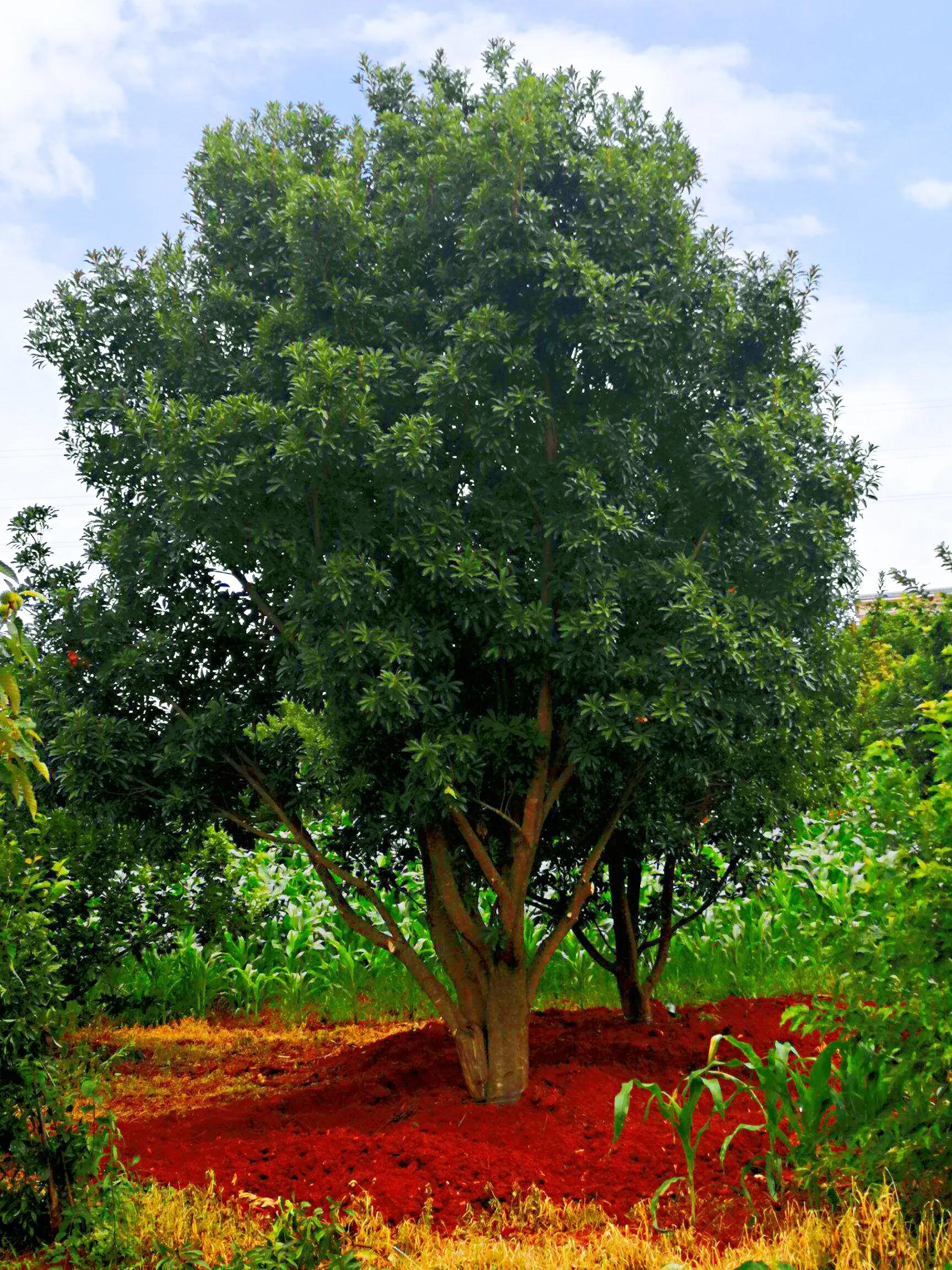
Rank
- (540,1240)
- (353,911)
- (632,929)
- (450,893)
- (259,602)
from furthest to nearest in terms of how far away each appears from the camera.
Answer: (632,929), (353,911), (259,602), (450,893), (540,1240)

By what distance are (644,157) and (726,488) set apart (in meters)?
1.82

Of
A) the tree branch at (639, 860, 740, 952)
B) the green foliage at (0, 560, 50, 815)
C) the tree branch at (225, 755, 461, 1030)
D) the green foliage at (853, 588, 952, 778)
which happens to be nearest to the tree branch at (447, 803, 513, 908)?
the tree branch at (225, 755, 461, 1030)

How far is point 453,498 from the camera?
594cm

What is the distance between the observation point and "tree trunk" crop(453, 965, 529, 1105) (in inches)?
250

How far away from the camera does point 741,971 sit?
9695 mm

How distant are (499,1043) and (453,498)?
3091 millimetres

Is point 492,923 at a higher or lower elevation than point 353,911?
lower

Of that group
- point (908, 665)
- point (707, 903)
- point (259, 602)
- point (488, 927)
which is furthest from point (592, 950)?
point (908, 665)

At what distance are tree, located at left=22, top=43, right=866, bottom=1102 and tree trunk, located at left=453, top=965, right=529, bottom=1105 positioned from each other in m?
0.02

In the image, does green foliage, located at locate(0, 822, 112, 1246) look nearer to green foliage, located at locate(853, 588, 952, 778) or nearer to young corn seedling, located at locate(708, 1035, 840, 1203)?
young corn seedling, located at locate(708, 1035, 840, 1203)

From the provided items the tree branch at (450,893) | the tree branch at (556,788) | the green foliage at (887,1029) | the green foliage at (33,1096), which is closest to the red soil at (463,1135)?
the green foliage at (887,1029)

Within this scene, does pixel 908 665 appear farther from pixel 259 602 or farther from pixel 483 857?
pixel 259 602

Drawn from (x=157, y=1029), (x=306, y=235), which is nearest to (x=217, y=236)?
(x=306, y=235)

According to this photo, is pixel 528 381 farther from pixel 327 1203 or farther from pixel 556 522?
pixel 327 1203
